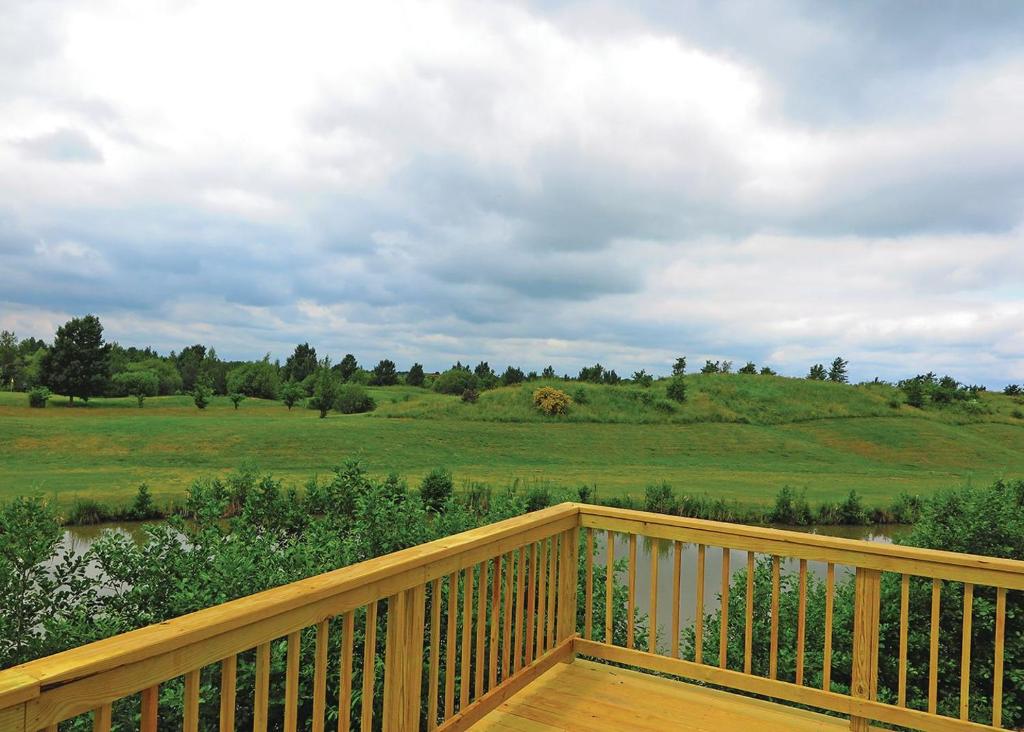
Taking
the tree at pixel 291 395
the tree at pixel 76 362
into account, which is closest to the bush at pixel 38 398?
the tree at pixel 76 362

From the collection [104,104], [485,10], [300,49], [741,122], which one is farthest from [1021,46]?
[104,104]

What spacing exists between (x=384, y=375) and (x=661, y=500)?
36165 millimetres

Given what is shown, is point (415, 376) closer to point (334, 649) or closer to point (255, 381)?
point (255, 381)

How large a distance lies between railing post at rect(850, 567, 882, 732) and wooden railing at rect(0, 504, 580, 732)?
140 centimetres

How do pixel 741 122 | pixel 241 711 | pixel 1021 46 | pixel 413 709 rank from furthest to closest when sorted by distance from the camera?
pixel 741 122 → pixel 1021 46 → pixel 241 711 → pixel 413 709

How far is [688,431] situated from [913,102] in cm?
2265

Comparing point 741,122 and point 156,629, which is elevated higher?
point 741,122

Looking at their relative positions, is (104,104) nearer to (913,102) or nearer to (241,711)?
(241,711)

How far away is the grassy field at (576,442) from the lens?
65.9 feet

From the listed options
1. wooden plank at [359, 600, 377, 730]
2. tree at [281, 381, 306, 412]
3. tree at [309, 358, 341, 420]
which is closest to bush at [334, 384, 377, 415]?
tree at [309, 358, 341, 420]

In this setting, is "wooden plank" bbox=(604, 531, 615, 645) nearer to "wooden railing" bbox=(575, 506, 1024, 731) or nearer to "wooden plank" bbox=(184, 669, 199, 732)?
"wooden railing" bbox=(575, 506, 1024, 731)

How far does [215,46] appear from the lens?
8.24m

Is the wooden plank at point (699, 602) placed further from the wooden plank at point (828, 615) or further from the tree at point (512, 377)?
the tree at point (512, 377)

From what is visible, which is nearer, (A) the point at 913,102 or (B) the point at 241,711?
(B) the point at 241,711
